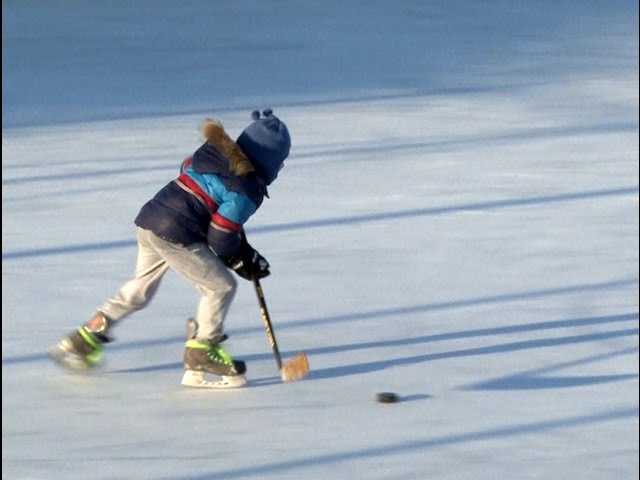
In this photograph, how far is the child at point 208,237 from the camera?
19.7ft

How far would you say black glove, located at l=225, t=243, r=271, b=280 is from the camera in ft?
20.3

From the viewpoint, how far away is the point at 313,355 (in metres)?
6.69

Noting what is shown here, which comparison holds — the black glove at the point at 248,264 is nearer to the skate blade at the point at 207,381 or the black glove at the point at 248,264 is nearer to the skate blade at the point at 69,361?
the skate blade at the point at 207,381

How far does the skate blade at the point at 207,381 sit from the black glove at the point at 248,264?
419mm

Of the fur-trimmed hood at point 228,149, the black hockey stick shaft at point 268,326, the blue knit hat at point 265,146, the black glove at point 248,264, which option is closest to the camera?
the fur-trimmed hood at point 228,149

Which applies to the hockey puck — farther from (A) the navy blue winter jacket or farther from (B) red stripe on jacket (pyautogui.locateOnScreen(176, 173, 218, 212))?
(B) red stripe on jacket (pyautogui.locateOnScreen(176, 173, 218, 212))

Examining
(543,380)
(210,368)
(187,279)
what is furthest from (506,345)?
(187,279)

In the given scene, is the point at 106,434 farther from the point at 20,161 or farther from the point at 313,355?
the point at 20,161

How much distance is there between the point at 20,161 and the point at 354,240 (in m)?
2.87

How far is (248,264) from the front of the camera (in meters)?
6.25

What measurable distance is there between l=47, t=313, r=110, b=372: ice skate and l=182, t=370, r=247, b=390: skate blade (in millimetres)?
418

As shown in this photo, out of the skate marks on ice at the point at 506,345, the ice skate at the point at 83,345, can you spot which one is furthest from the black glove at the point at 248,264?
the ice skate at the point at 83,345

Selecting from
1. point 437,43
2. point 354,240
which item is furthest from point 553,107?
point 354,240

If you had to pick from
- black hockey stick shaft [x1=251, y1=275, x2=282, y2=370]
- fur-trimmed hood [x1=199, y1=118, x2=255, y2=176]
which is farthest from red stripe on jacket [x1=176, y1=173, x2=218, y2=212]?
black hockey stick shaft [x1=251, y1=275, x2=282, y2=370]
